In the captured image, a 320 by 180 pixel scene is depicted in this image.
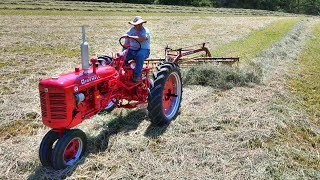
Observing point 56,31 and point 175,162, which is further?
point 56,31

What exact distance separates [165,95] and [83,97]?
2.02m

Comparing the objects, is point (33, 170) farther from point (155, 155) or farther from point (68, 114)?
point (155, 155)

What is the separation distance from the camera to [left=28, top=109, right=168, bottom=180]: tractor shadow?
15.0ft

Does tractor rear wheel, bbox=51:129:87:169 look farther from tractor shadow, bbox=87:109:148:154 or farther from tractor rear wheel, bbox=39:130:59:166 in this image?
tractor shadow, bbox=87:109:148:154

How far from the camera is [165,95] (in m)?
6.53

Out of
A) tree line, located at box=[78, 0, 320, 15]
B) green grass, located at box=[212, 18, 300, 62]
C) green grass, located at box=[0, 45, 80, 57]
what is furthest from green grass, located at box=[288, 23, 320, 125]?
tree line, located at box=[78, 0, 320, 15]

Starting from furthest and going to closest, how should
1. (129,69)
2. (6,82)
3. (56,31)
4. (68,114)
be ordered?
(56,31) → (6,82) → (129,69) → (68,114)

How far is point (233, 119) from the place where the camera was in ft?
20.6

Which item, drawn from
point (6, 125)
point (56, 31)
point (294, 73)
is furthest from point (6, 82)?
point (56, 31)

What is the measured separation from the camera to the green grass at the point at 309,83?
23.3ft

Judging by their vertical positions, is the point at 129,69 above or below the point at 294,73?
above

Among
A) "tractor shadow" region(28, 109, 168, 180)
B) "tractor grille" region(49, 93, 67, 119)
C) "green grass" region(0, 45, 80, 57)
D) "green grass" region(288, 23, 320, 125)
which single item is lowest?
"tractor shadow" region(28, 109, 168, 180)

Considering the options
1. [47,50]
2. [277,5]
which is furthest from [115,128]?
[277,5]

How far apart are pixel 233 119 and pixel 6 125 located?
375 centimetres
